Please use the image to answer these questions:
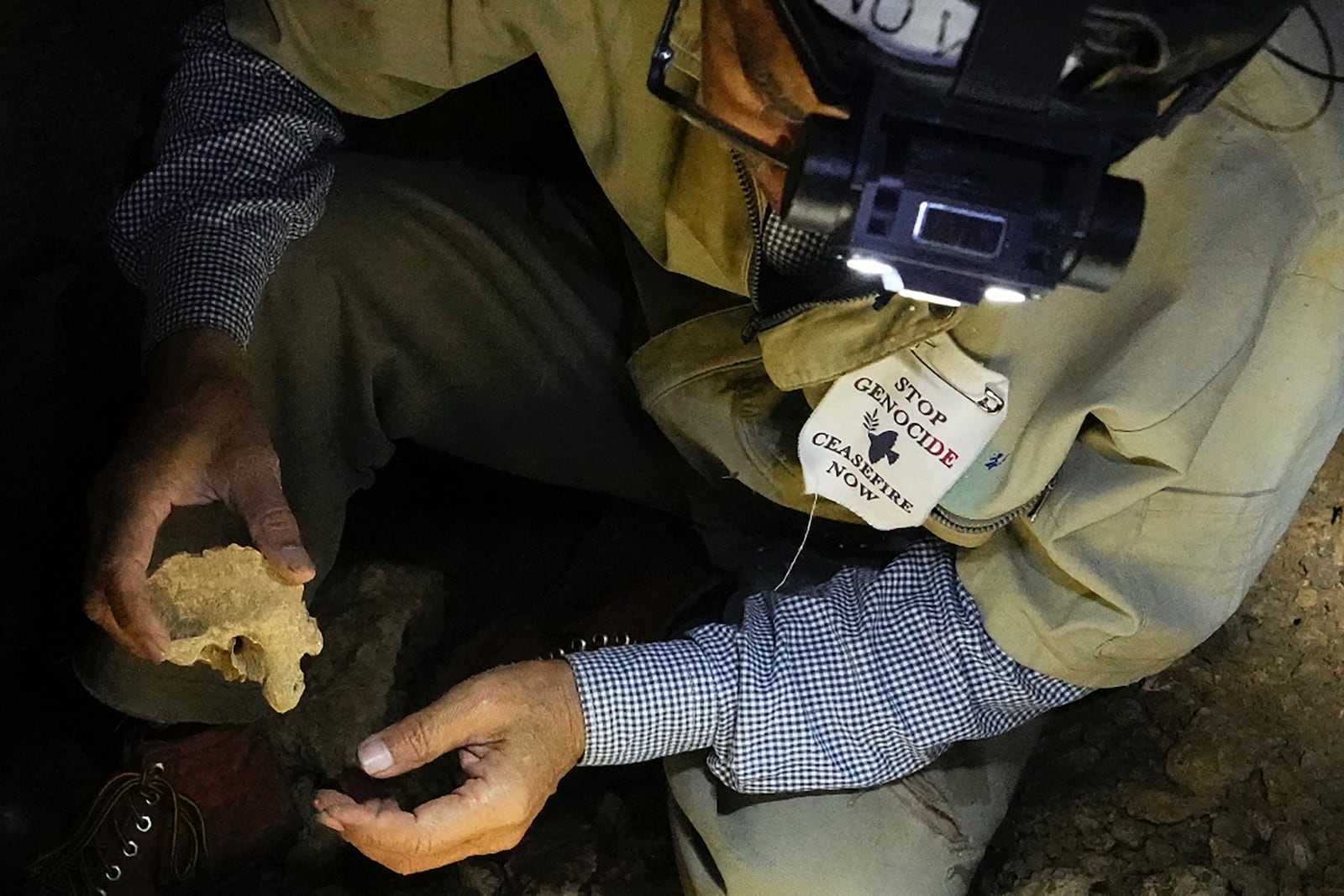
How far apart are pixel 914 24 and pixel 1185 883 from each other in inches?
38.4

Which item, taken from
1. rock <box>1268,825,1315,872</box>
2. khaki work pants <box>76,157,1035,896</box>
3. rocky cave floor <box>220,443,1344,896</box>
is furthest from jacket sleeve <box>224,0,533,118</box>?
rock <box>1268,825,1315,872</box>

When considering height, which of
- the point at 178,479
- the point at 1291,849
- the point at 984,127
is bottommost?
the point at 1291,849

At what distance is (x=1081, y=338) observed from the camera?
3.17 ft

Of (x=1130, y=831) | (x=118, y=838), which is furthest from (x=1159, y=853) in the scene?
(x=118, y=838)

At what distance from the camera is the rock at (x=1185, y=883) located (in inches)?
48.2

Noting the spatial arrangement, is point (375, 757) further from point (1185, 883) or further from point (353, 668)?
point (1185, 883)

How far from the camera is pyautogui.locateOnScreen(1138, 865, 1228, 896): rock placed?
122cm

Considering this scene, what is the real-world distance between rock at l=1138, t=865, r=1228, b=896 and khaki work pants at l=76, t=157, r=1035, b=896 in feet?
0.56

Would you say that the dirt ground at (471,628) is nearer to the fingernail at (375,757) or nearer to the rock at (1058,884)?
the rock at (1058,884)

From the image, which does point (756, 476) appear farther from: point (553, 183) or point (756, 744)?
point (553, 183)

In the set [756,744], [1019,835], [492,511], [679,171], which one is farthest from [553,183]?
[1019,835]

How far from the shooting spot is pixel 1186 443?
95 centimetres

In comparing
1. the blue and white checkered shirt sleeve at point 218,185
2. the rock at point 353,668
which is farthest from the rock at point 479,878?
the blue and white checkered shirt sleeve at point 218,185

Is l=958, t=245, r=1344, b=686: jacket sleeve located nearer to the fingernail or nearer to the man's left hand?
the man's left hand
